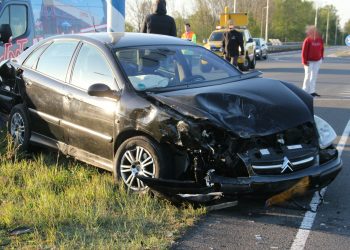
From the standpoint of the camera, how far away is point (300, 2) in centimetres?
Answer: 4681

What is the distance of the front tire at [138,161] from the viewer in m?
4.69

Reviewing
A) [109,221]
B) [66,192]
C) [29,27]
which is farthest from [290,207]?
[29,27]

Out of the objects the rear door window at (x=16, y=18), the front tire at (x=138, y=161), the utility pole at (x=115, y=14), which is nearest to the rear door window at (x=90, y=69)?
the front tire at (x=138, y=161)

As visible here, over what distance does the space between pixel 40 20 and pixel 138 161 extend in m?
8.84

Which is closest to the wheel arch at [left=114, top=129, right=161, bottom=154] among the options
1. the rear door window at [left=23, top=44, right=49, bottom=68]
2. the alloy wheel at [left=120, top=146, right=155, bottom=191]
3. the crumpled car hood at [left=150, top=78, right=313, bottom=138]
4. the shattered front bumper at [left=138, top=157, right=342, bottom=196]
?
the alloy wheel at [left=120, top=146, right=155, bottom=191]

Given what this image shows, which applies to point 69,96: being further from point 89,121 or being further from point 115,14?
point 115,14

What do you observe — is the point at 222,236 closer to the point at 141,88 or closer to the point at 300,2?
the point at 141,88

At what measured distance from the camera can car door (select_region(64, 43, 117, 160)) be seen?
5.21 metres

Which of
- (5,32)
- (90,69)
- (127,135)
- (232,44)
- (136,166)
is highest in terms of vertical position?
(5,32)

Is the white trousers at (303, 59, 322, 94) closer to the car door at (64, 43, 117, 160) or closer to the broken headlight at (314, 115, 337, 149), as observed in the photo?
the broken headlight at (314, 115, 337, 149)

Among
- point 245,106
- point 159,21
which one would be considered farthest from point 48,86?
point 159,21

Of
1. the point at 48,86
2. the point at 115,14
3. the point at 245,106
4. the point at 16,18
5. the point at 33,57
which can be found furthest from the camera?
the point at 16,18

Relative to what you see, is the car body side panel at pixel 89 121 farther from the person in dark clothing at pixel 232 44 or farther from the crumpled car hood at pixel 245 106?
the person in dark clothing at pixel 232 44

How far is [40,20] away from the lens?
41.4 ft
